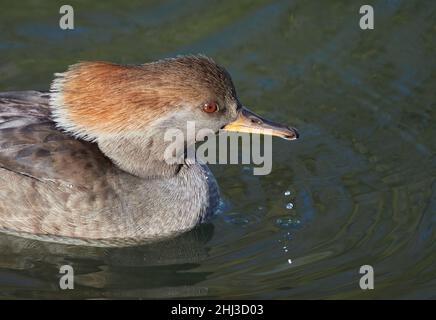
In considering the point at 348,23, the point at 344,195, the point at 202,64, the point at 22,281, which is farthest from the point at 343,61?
the point at 22,281

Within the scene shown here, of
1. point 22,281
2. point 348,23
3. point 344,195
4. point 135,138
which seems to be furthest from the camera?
point 348,23

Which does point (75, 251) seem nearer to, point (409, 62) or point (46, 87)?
point (46, 87)

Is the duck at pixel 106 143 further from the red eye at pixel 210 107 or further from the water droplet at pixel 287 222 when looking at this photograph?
the water droplet at pixel 287 222

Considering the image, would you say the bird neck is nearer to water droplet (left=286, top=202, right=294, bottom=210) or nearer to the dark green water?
the dark green water

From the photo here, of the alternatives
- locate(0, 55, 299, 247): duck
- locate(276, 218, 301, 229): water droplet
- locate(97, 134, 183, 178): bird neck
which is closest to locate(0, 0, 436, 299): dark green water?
locate(276, 218, 301, 229): water droplet

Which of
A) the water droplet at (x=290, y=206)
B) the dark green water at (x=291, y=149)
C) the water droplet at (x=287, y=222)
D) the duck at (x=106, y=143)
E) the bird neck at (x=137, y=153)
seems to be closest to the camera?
the dark green water at (x=291, y=149)

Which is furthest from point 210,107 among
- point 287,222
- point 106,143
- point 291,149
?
point 291,149

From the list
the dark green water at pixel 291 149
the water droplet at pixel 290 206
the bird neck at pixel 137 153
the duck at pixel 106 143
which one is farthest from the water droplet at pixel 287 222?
the bird neck at pixel 137 153
